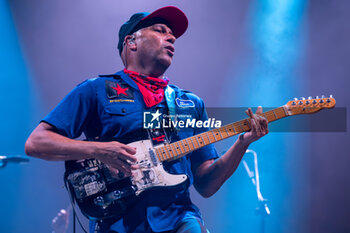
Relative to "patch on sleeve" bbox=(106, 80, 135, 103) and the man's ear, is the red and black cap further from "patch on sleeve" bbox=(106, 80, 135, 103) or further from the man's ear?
"patch on sleeve" bbox=(106, 80, 135, 103)

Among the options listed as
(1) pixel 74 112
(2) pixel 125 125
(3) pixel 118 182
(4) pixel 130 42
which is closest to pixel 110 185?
(3) pixel 118 182

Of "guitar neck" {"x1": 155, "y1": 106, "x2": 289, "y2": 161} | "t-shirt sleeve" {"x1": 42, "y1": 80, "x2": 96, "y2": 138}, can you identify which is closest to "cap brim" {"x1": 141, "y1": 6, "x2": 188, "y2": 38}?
"t-shirt sleeve" {"x1": 42, "y1": 80, "x2": 96, "y2": 138}

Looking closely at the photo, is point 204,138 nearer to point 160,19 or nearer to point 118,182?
point 118,182

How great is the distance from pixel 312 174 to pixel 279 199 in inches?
26.8

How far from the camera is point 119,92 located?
2229 mm

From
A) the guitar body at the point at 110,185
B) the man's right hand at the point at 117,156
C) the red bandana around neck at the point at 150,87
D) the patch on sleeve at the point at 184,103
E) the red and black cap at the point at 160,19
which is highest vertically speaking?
the red and black cap at the point at 160,19

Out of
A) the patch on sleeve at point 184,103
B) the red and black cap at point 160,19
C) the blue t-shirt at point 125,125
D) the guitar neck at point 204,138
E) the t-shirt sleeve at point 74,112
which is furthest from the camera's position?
the red and black cap at point 160,19

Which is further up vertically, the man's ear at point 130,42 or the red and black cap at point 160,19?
the red and black cap at point 160,19

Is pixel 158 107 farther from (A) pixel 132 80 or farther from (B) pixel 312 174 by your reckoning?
(B) pixel 312 174

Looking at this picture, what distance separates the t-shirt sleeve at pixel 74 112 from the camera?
1.96m

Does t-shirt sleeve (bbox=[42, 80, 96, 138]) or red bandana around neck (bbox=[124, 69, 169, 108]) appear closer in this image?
t-shirt sleeve (bbox=[42, 80, 96, 138])

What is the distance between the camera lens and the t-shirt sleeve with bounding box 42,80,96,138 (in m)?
1.96

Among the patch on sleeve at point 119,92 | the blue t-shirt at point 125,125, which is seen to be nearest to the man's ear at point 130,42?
the blue t-shirt at point 125,125

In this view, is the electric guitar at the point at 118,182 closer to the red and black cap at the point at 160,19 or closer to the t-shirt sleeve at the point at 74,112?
the t-shirt sleeve at the point at 74,112
